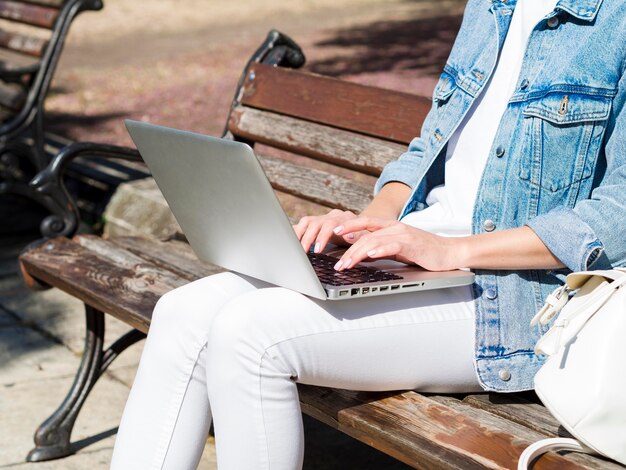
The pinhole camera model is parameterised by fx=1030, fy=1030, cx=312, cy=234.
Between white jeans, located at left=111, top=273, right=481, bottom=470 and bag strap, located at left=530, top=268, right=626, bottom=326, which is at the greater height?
bag strap, located at left=530, top=268, right=626, bottom=326

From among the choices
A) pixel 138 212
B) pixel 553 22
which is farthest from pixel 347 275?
pixel 138 212

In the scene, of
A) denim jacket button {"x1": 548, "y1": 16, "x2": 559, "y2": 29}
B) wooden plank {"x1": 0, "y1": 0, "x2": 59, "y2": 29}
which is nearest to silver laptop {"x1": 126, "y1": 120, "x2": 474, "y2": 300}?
denim jacket button {"x1": 548, "y1": 16, "x2": 559, "y2": 29}

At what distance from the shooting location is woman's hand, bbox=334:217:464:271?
2035 millimetres

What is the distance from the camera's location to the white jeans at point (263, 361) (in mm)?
1963

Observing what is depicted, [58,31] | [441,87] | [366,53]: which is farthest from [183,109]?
[441,87]

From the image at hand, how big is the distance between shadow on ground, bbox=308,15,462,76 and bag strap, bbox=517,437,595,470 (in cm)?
740

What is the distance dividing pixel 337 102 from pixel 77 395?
123cm

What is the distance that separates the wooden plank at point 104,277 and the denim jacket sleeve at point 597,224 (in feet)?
3.64

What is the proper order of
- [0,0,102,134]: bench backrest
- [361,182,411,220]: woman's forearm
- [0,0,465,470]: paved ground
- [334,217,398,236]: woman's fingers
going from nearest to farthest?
[334,217,398,236]: woman's fingers < [361,182,411,220]: woman's forearm < [0,0,465,470]: paved ground < [0,0,102,134]: bench backrest

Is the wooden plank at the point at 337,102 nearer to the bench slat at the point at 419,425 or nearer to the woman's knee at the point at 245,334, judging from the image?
the bench slat at the point at 419,425

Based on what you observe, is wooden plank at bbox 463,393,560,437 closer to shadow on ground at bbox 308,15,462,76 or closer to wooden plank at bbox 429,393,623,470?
wooden plank at bbox 429,393,623,470

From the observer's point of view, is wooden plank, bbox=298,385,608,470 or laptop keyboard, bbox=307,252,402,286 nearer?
wooden plank, bbox=298,385,608,470

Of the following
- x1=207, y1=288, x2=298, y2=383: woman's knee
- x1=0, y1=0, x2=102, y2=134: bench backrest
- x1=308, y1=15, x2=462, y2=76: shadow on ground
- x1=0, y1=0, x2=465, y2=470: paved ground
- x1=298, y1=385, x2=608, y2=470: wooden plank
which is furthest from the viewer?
x1=308, y1=15, x2=462, y2=76: shadow on ground

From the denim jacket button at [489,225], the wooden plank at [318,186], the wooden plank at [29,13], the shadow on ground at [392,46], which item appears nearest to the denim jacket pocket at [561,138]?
the denim jacket button at [489,225]
